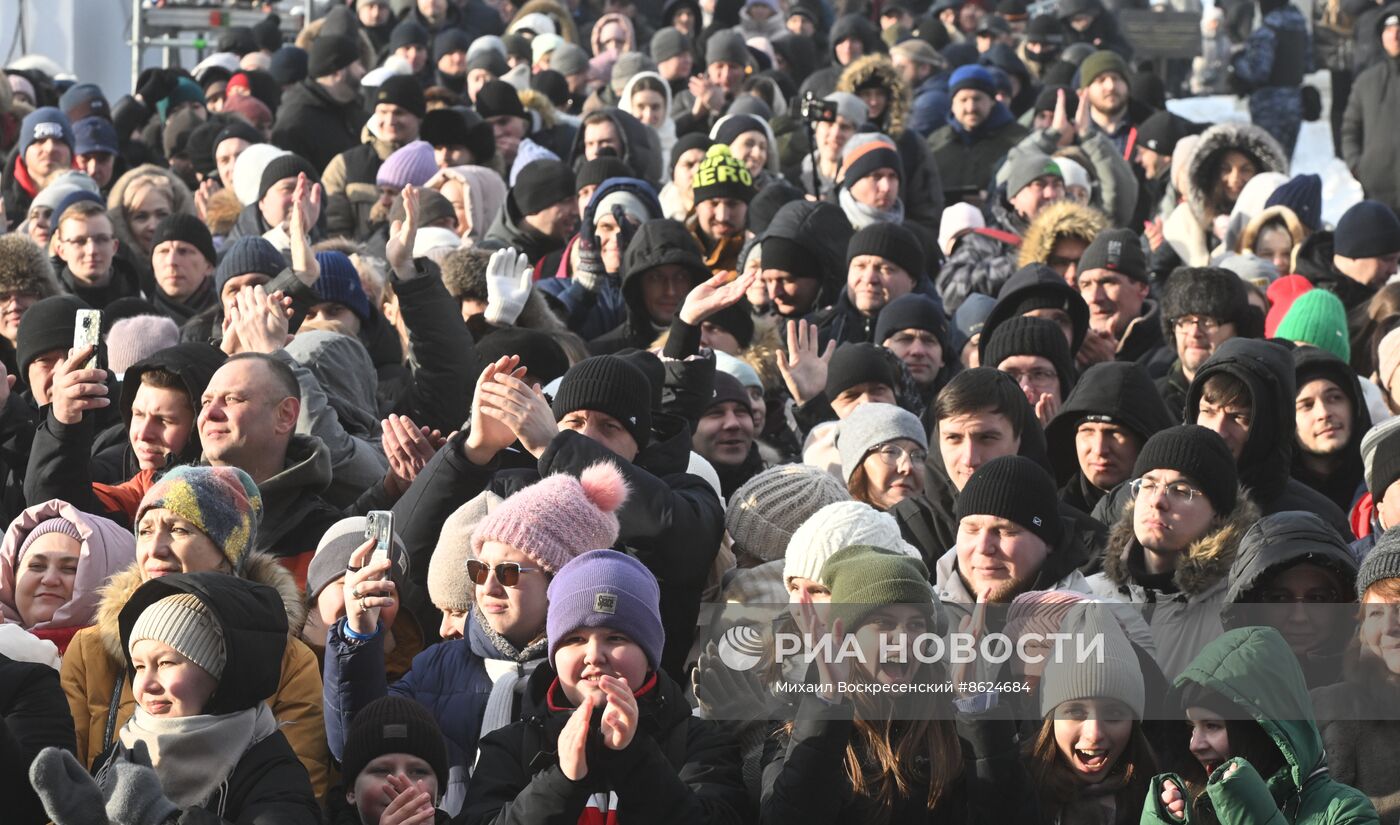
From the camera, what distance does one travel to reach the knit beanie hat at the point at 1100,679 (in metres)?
5.39

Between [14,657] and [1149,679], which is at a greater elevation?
[1149,679]

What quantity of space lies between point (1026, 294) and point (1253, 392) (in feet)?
6.00

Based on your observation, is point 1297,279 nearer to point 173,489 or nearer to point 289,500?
point 289,500

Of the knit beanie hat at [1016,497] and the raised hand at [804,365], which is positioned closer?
the knit beanie hat at [1016,497]

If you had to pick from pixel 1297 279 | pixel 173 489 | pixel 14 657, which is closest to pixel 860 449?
pixel 173 489

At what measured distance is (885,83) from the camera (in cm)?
1342

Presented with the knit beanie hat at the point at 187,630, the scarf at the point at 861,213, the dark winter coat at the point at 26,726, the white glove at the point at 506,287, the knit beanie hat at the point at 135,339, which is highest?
the knit beanie hat at the point at 187,630

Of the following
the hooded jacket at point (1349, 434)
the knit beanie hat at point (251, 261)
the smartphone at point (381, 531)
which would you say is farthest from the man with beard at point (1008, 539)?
the knit beanie hat at point (251, 261)

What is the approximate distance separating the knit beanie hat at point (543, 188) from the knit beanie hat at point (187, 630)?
588 cm

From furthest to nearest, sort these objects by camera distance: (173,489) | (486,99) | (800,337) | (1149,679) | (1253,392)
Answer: (486,99) < (800,337) < (1253,392) < (173,489) < (1149,679)

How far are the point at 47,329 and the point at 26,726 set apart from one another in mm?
3018

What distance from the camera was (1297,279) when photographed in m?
10.2

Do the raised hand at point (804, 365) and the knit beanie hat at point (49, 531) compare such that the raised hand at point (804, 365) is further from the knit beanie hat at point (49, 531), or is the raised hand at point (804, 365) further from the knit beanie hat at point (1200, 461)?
the knit beanie hat at point (49, 531)

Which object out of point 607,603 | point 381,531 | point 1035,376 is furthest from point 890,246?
point 607,603
